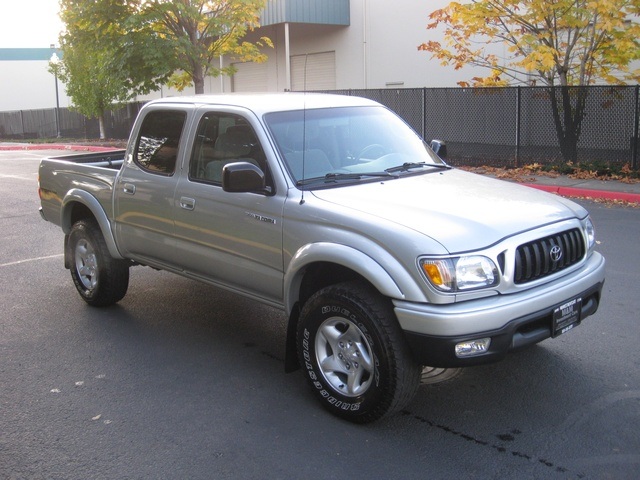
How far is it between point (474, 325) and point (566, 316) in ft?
2.57

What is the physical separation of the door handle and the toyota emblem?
2565 mm

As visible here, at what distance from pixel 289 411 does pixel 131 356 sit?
5.33 ft

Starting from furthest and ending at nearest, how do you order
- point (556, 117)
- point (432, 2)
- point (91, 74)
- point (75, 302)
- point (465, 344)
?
point (91, 74) < point (432, 2) < point (556, 117) < point (75, 302) < point (465, 344)

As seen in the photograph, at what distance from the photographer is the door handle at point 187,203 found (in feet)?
17.8

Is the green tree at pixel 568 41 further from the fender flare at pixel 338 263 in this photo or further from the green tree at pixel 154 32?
the fender flare at pixel 338 263

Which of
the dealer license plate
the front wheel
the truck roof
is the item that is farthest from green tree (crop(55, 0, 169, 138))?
the dealer license plate

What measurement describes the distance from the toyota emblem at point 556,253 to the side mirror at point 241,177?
185 cm

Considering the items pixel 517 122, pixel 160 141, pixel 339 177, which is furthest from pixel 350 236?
pixel 517 122

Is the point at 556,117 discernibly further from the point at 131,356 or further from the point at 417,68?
the point at 131,356

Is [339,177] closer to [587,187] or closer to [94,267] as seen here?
[94,267]

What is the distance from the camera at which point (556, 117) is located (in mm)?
16062

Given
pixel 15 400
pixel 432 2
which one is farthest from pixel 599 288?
pixel 432 2

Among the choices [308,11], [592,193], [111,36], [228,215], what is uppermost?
[308,11]

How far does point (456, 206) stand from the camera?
14.5ft
